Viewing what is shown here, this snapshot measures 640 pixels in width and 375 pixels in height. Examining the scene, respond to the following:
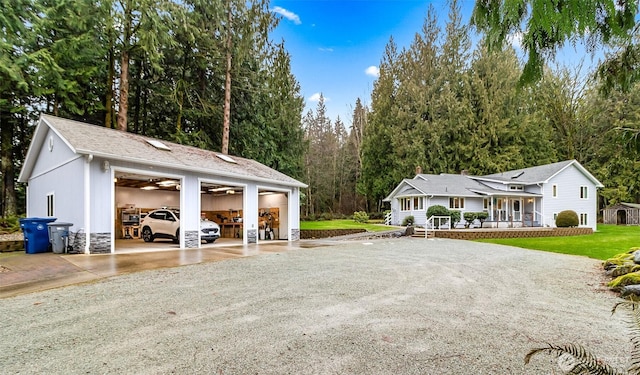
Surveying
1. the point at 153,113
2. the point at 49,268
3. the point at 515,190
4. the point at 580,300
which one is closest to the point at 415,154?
the point at 515,190

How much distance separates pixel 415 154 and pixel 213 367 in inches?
1263

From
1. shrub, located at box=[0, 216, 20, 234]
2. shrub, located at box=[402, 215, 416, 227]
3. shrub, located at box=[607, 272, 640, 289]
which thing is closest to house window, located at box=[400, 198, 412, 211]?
shrub, located at box=[402, 215, 416, 227]

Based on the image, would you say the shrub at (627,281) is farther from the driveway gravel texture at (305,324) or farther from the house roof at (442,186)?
the house roof at (442,186)

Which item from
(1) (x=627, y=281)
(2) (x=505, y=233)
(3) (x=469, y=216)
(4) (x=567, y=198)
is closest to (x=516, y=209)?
(4) (x=567, y=198)

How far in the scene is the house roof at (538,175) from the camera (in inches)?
959

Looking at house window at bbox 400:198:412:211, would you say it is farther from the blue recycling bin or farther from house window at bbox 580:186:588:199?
the blue recycling bin

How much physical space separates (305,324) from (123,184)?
1526cm

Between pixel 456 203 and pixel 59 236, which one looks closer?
pixel 59 236

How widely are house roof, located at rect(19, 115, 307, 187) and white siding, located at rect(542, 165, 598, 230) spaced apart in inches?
827

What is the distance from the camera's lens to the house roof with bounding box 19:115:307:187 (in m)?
9.62

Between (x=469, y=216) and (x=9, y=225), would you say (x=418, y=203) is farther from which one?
(x=9, y=225)

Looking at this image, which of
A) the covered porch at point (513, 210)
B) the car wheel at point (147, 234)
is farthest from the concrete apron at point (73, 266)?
the covered porch at point (513, 210)

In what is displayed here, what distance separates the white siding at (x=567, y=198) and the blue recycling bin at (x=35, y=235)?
29013 millimetres

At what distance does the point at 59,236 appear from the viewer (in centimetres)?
934
